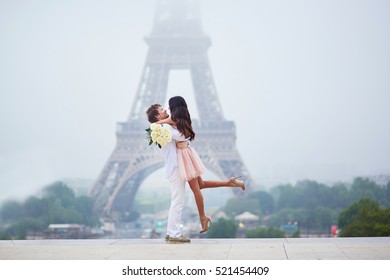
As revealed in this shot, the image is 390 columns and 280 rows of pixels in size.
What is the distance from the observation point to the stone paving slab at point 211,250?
179 inches

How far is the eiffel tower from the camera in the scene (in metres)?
32.4

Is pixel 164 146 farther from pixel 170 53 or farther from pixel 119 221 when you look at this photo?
pixel 119 221

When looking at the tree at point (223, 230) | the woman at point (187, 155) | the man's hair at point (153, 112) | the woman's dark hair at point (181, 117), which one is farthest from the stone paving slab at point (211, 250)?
the tree at point (223, 230)

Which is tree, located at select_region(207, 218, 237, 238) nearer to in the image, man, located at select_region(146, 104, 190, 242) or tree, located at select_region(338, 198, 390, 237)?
tree, located at select_region(338, 198, 390, 237)

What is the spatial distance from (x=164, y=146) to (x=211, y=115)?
90.1ft

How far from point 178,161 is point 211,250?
2.86 ft

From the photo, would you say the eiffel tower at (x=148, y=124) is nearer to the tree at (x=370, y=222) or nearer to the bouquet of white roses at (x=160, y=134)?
the tree at (x=370, y=222)

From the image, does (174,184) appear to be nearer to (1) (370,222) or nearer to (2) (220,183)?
(2) (220,183)

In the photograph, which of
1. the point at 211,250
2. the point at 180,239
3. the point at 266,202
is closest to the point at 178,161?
the point at 180,239

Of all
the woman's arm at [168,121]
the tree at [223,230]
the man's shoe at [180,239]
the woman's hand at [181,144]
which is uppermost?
the tree at [223,230]

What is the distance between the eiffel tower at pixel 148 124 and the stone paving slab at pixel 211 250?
2611 cm

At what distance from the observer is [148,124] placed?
31.2 metres

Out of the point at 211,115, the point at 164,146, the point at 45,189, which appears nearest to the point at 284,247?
the point at 164,146
